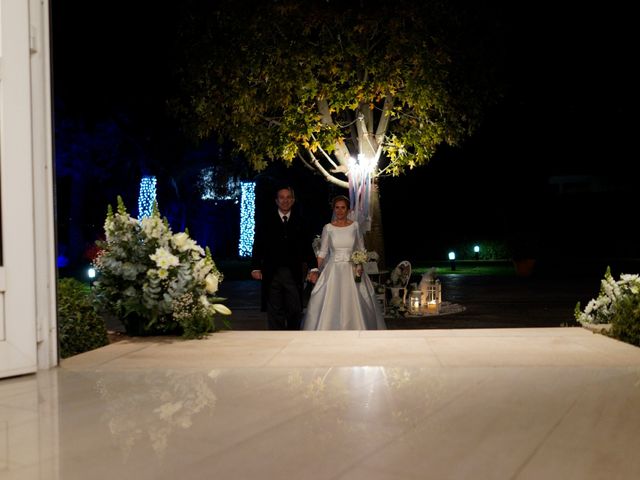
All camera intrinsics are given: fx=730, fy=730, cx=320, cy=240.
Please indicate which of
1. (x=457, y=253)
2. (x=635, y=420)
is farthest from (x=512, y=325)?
(x=457, y=253)

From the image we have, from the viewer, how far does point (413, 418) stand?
13.8 feet

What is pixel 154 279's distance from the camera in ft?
24.2

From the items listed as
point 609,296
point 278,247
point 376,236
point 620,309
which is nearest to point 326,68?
point 376,236

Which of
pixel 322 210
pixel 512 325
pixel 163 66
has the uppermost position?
pixel 163 66

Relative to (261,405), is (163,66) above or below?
above

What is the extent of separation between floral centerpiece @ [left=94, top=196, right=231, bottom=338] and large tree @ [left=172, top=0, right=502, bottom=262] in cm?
669

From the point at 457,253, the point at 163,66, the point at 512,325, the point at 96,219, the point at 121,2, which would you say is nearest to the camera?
the point at 512,325

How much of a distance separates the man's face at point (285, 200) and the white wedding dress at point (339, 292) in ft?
4.01

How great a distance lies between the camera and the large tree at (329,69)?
13.6m

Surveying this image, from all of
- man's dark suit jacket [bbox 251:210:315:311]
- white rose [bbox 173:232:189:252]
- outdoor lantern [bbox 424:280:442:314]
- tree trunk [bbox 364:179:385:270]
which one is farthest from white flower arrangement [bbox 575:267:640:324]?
tree trunk [bbox 364:179:385:270]

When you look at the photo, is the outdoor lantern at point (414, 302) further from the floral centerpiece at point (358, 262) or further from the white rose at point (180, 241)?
the white rose at point (180, 241)

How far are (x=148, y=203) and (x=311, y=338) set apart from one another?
3333cm

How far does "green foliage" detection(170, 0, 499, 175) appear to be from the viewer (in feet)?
44.5

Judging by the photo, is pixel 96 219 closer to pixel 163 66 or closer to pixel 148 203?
pixel 148 203
